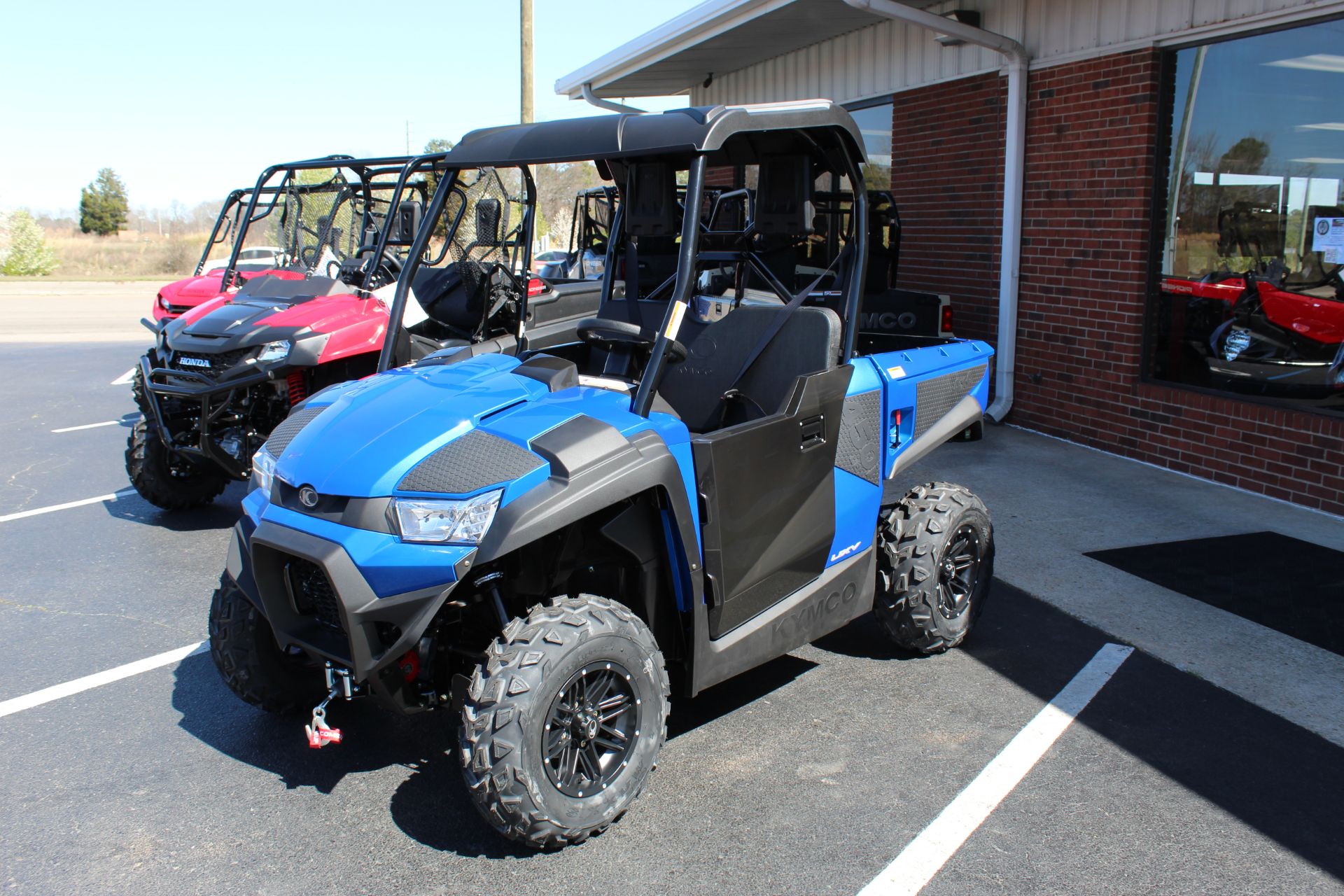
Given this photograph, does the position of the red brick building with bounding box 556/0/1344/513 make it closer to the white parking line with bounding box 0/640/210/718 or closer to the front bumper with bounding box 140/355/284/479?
the front bumper with bounding box 140/355/284/479

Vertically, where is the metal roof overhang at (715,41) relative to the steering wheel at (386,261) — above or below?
above

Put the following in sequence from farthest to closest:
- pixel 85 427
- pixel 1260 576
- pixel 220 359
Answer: pixel 85 427 < pixel 220 359 < pixel 1260 576

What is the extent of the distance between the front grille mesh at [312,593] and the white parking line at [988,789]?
1.70 m

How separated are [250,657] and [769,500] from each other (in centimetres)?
180

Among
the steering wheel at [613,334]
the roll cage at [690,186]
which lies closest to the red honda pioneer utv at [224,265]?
the roll cage at [690,186]

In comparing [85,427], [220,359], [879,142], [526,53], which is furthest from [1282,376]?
[526,53]

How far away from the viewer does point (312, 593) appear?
10.3 ft

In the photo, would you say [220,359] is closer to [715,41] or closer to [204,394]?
[204,394]

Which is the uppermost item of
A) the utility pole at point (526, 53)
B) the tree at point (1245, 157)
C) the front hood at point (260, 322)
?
the utility pole at point (526, 53)

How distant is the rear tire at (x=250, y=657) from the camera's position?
11.3 feet

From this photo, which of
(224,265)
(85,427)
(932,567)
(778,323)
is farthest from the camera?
(224,265)

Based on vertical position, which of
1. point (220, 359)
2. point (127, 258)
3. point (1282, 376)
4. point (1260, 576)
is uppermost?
point (127, 258)

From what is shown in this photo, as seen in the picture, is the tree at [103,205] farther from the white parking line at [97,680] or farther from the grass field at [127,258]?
the white parking line at [97,680]

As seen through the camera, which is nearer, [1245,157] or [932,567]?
[932,567]
